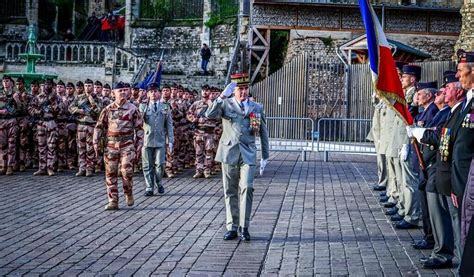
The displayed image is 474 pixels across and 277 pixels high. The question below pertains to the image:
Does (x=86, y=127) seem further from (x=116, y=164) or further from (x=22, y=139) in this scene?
(x=116, y=164)

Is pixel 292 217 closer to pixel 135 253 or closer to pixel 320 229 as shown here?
pixel 320 229

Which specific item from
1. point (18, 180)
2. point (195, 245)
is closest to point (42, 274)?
point (195, 245)

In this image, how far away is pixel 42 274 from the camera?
24.0 feet

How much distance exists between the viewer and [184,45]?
4153 centimetres

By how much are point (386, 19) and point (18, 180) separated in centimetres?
2588

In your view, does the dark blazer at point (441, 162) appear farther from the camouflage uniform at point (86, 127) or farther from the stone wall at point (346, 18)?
the stone wall at point (346, 18)

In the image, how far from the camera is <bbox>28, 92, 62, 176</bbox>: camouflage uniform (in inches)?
645

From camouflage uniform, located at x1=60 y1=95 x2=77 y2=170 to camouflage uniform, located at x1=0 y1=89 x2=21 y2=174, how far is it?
120cm

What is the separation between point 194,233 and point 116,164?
257cm

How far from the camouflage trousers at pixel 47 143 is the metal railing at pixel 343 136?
27.0 feet

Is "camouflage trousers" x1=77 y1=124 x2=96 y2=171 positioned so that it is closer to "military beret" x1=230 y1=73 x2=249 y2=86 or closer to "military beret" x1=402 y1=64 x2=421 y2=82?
"military beret" x1=230 y1=73 x2=249 y2=86

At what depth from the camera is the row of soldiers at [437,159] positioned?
6809 millimetres

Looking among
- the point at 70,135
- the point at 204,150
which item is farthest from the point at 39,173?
the point at 204,150

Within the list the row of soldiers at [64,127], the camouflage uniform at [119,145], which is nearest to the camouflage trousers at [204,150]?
the row of soldiers at [64,127]
